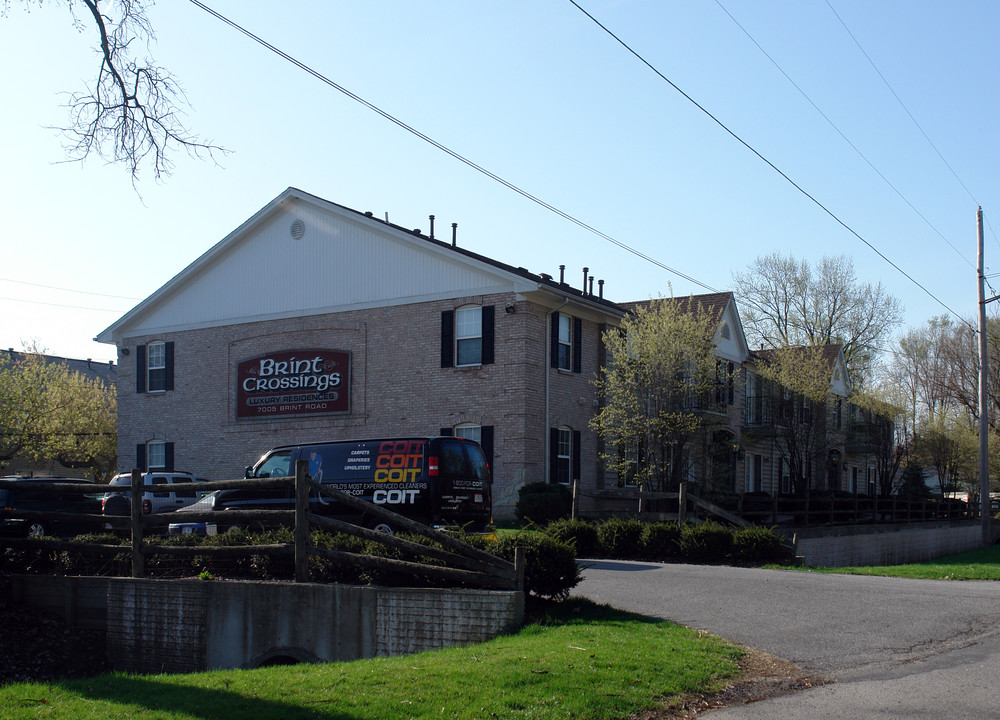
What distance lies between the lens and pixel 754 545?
1784cm

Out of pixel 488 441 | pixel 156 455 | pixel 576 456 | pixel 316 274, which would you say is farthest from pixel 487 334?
pixel 156 455

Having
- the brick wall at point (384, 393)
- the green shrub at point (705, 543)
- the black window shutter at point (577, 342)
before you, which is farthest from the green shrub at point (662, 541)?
the black window shutter at point (577, 342)

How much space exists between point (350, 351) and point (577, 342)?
703 centimetres

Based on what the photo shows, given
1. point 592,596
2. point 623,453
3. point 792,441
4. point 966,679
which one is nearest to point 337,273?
point 623,453

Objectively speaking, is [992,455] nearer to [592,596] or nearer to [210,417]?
[210,417]

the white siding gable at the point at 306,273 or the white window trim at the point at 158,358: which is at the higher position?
the white siding gable at the point at 306,273

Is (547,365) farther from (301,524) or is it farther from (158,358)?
(301,524)

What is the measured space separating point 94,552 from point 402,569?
5055mm

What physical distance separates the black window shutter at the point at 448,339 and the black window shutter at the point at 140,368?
42.2ft

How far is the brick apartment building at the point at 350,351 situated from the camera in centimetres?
2616

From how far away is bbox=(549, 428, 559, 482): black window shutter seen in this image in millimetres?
26359

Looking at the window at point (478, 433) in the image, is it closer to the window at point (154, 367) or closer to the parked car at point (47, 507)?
the parked car at point (47, 507)

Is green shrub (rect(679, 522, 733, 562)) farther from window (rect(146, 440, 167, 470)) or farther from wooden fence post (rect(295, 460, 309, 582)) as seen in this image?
window (rect(146, 440, 167, 470))

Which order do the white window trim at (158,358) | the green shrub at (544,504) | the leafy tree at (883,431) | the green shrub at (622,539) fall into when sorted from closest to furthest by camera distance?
the green shrub at (622,539) < the green shrub at (544,504) < the white window trim at (158,358) < the leafy tree at (883,431)
